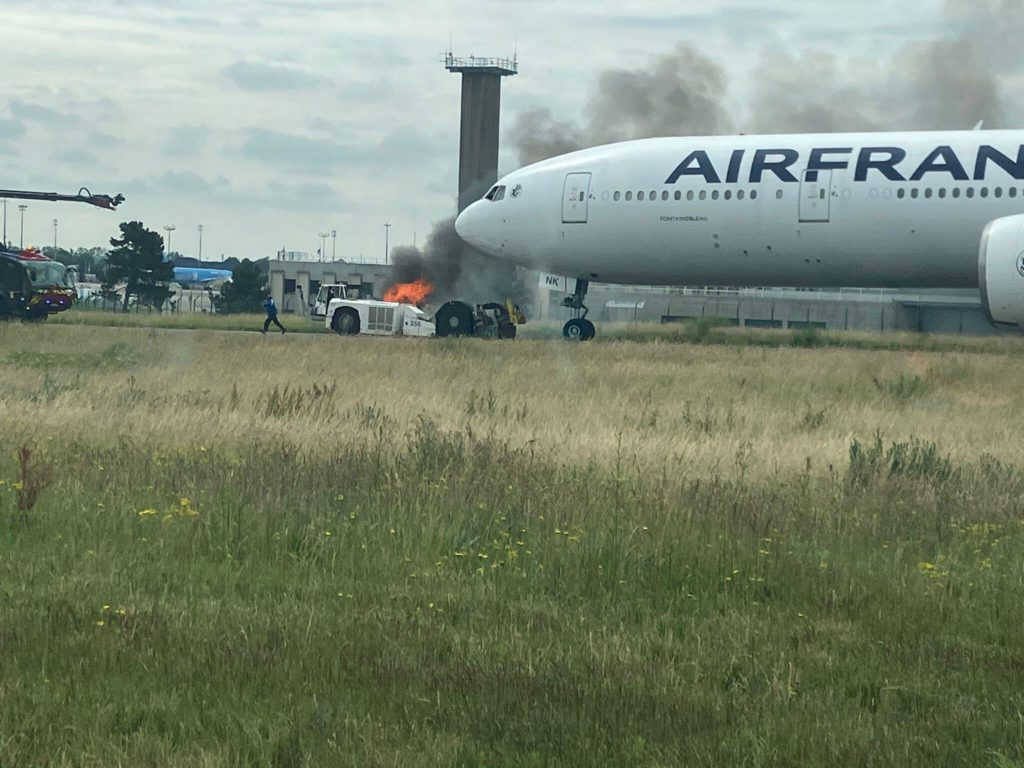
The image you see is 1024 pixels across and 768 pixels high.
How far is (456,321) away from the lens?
39.7 meters

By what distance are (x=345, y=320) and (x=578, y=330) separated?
1037 centimetres

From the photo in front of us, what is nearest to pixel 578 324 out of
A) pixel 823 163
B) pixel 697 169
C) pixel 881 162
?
pixel 697 169

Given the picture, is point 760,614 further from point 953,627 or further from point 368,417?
point 368,417

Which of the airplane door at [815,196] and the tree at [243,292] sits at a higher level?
the airplane door at [815,196]

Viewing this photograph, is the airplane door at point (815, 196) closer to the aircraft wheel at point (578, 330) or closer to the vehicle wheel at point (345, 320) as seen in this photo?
the aircraft wheel at point (578, 330)

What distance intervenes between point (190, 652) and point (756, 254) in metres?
27.1

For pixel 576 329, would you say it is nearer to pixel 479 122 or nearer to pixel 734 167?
pixel 734 167

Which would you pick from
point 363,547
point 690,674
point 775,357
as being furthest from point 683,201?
point 690,674

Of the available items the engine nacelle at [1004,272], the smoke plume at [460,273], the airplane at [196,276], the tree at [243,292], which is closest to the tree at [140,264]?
the tree at [243,292]

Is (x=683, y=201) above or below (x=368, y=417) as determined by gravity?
above

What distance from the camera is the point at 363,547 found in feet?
27.2

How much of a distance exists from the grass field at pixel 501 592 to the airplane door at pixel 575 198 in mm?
17970

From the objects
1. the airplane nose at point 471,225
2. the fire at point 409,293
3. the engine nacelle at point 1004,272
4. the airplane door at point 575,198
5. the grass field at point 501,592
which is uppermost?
the airplane door at point 575,198

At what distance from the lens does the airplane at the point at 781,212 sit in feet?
95.6
